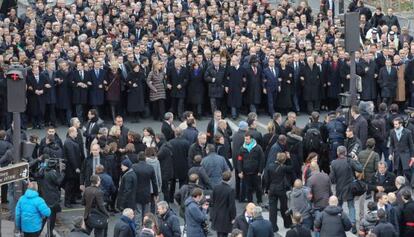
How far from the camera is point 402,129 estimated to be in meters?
27.7

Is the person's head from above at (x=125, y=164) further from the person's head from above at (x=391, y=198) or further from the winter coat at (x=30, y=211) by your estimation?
the person's head from above at (x=391, y=198)

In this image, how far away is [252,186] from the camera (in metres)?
26.8

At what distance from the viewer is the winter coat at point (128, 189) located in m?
24.6

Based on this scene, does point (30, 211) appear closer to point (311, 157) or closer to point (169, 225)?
point (169, 225)

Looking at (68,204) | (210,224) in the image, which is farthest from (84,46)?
(210,224)

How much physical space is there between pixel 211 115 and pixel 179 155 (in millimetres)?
7379

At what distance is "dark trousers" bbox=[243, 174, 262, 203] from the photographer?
26.6 m

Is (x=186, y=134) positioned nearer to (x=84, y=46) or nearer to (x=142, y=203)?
(x=142, y=203)

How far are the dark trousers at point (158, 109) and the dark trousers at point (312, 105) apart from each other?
Answer: 3.98m

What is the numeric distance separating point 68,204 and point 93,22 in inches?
427

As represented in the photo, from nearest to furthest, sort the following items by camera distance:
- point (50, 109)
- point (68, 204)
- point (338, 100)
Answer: point (68, 204)
point (50, 109)
point (338, 100)

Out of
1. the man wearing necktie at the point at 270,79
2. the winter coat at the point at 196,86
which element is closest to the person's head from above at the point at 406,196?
the man wearing necktie at the point at 270,79

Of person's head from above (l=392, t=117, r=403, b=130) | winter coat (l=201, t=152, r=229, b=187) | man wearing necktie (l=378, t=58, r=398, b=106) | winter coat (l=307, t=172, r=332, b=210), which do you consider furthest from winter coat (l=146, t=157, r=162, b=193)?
man wearing necktie (l=378, t=58, r=398, b=106)

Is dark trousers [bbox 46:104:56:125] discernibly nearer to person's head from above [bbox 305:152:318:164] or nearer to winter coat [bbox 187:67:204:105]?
winter coat [bbox 187:67:204:105]
